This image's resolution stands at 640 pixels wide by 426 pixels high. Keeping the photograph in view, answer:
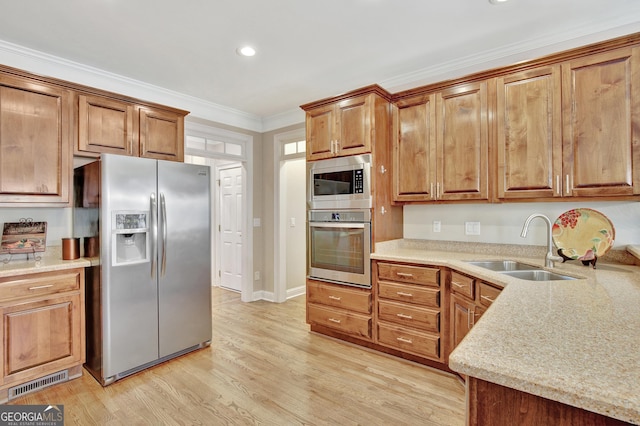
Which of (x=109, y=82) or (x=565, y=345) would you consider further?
(x=109, y=82)

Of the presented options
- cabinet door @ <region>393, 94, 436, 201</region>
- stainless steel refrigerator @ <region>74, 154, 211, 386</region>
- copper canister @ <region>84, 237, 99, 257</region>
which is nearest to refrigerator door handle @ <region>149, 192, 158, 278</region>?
stainless steel refrigerator @ <region>74, 154, 211, 386</region>

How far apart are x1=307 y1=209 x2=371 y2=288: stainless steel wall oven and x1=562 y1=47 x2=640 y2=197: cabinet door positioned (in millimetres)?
1576

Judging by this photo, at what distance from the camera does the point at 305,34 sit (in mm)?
2549

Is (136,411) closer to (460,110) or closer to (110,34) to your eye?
(110,34)

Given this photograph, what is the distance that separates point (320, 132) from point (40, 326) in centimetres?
279

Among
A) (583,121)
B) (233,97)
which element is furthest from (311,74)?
(583,121)

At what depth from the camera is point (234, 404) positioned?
7.09ft

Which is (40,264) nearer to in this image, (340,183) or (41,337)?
(41,337)

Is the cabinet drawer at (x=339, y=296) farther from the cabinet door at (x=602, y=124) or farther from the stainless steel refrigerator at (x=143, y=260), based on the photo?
the cabinet door at (x=602, y=124)

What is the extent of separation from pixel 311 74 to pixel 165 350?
2943mm

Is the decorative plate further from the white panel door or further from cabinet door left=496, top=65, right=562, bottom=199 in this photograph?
the white panel door

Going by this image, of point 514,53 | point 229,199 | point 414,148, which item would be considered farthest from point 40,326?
point 514,53

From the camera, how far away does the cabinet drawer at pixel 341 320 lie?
2958 mm

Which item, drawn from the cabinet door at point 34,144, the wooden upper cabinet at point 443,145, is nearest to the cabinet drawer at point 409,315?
the wooden upper cabinet at point 443,145
